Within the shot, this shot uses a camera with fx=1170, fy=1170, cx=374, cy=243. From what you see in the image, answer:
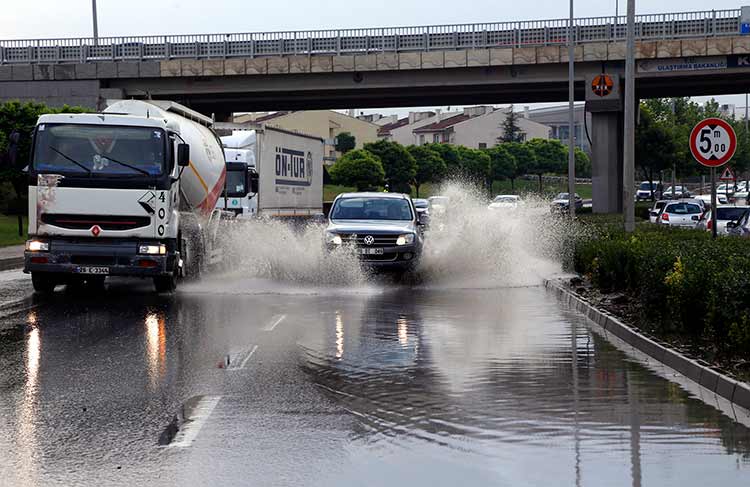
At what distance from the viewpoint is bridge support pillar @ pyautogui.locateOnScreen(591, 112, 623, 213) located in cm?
5691

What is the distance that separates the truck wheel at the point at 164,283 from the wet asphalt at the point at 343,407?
3.96m

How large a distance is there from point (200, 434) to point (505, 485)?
2407mm

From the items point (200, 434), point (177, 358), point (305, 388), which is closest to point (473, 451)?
point (200, 434)

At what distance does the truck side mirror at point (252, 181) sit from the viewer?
97.7 ft

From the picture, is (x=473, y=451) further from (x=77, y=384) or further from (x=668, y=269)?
(x=668, y=269)

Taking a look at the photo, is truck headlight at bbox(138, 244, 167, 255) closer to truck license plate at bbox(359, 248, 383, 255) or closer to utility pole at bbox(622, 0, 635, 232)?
truck license plate at bbox(359, 248, 383, 255)

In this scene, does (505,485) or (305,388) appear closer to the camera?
(505,485)

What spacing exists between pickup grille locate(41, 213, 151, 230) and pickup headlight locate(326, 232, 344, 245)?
5.23 meters

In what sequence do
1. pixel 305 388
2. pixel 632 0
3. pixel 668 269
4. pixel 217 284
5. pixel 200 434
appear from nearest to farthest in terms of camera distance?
pixel 200 434, pixel 305 388, pixel 668 269, pixel 217 284, pixel 632 0

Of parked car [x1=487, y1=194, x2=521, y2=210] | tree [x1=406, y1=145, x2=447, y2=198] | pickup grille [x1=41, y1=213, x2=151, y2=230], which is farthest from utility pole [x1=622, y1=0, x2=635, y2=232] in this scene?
tree [x1=406, y1=145, x2=447, y2=198]

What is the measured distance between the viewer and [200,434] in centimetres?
800

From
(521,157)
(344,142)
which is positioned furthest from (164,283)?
(344,142)

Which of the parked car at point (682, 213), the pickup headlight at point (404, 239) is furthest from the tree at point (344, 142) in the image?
the pickup headlight at point (404, 239)

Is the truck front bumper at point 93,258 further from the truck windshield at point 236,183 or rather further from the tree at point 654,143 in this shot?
the tree at point 654,143
